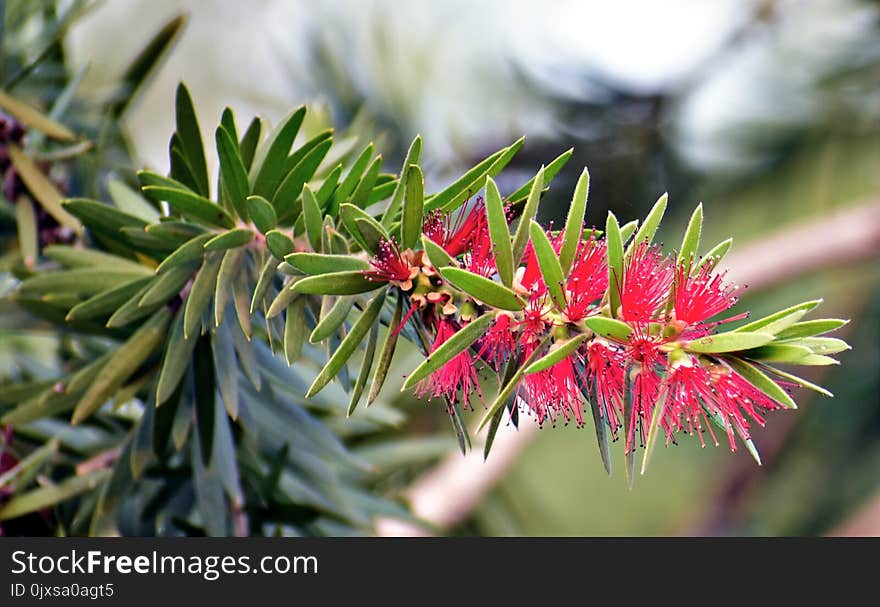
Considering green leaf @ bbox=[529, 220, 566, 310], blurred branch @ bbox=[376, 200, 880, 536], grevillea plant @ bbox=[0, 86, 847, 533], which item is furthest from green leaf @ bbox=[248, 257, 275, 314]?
blurred branch @ bbox=[376, 200, 880, 536]

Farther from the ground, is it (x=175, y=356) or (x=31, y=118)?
(x=31, y=118)

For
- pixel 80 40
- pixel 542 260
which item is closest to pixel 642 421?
pixel 542 260

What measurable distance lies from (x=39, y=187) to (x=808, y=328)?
37 cm

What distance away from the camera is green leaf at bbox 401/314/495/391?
0.28 meters

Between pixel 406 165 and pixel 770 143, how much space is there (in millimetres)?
1009

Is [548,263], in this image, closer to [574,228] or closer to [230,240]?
[574,228]

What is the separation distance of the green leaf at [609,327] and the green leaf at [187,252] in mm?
157

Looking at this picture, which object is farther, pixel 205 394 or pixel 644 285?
pixel 205 394

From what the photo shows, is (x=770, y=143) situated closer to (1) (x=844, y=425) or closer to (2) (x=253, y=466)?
(1) (x=844, y=425)

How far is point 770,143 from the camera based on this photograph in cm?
118

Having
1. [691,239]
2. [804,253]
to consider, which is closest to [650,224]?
[691,239]

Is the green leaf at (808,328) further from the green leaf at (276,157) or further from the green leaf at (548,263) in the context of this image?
the green leaf at (276,157)

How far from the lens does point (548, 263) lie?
0.28 m

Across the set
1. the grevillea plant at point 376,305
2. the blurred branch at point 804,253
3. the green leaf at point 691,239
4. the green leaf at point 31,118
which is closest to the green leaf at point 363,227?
the grevillea plant at point 376,305
